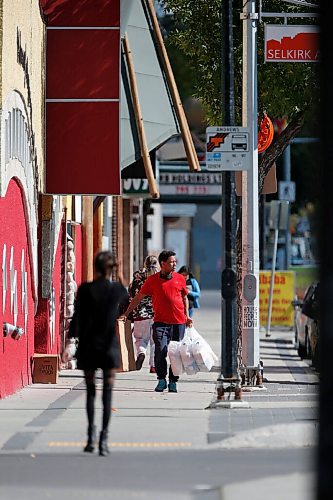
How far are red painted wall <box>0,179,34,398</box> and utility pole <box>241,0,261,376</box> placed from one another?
2.88 meters

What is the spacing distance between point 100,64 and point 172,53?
42.5 metres

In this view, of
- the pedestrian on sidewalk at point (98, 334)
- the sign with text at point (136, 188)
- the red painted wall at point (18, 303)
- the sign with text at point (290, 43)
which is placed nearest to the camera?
the pedestrian on sidewalk at point (98, 334)

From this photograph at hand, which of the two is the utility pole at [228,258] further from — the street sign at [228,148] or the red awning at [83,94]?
the red awning at [83,94]

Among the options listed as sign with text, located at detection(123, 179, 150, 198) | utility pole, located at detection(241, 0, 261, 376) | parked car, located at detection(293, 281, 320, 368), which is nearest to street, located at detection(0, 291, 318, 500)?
utility pole, located at detection(241, 0, 261, 376)

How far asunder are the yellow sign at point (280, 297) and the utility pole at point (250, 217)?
52.2 feet

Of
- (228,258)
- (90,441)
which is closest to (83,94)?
(228,258)

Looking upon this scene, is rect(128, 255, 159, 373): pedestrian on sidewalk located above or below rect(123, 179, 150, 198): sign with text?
below

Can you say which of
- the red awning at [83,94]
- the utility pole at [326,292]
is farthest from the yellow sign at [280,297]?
the utility pole at [326,292]

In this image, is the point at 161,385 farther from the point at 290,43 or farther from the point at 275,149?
the point at 290,43

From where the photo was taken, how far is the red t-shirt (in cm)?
1777

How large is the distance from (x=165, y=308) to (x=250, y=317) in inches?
45.9

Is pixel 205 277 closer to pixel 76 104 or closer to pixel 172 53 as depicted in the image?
pixel 172 53

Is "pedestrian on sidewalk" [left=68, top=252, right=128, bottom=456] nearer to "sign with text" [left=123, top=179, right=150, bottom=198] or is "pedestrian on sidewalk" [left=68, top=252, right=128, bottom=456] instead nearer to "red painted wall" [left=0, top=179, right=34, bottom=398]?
"red painted wall" [left=0, top=179, right=34, bottom=398]

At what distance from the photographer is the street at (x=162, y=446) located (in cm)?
998
